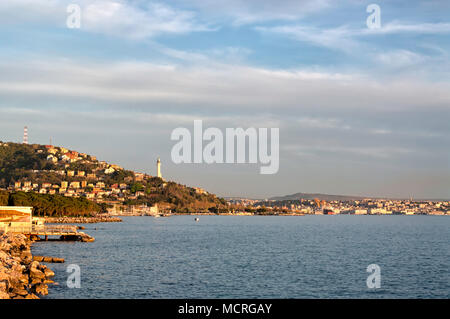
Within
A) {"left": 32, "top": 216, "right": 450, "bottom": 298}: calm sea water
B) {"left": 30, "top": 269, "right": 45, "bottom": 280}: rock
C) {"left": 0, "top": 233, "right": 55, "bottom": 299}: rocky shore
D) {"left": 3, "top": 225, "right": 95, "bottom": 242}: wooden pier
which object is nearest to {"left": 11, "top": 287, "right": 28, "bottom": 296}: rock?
{"left": 0, "top": 233, "right": 55, "bottom": 299}: rocky shore

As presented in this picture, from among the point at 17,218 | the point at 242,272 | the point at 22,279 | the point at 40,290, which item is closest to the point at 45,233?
the point at 17,218

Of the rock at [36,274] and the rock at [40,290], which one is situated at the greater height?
the rock at [36,274]

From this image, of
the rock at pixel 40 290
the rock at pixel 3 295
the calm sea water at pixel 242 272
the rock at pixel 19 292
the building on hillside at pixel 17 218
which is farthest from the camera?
the building on hillside at pixel 17 218

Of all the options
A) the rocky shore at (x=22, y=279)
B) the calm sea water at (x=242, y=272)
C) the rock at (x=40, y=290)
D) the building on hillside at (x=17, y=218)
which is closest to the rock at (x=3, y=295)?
the rocky shore at (x=22, y=279)

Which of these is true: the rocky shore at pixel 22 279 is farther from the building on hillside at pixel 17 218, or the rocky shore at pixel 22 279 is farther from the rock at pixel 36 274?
the building on hillside at pixel 17 218

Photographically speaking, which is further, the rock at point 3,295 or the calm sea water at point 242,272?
the calm sea water at point 242,272

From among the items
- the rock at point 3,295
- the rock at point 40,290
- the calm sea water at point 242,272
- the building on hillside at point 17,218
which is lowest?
the calm sea water at point 242,272

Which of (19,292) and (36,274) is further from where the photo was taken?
(36,274)

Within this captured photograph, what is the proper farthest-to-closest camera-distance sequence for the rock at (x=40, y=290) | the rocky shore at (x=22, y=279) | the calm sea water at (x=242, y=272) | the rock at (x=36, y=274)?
the rock at (x=36, y=274), the calm sea water at (x=242, y=272), the rock at (x=40, y=290), the rocky shore at (x=22, y=279)

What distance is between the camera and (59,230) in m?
83.2

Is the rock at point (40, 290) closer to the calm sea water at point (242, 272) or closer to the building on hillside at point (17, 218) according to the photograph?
the calm sea water at point (242, 272)

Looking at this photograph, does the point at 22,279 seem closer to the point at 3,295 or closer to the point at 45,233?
the point at 3,295
